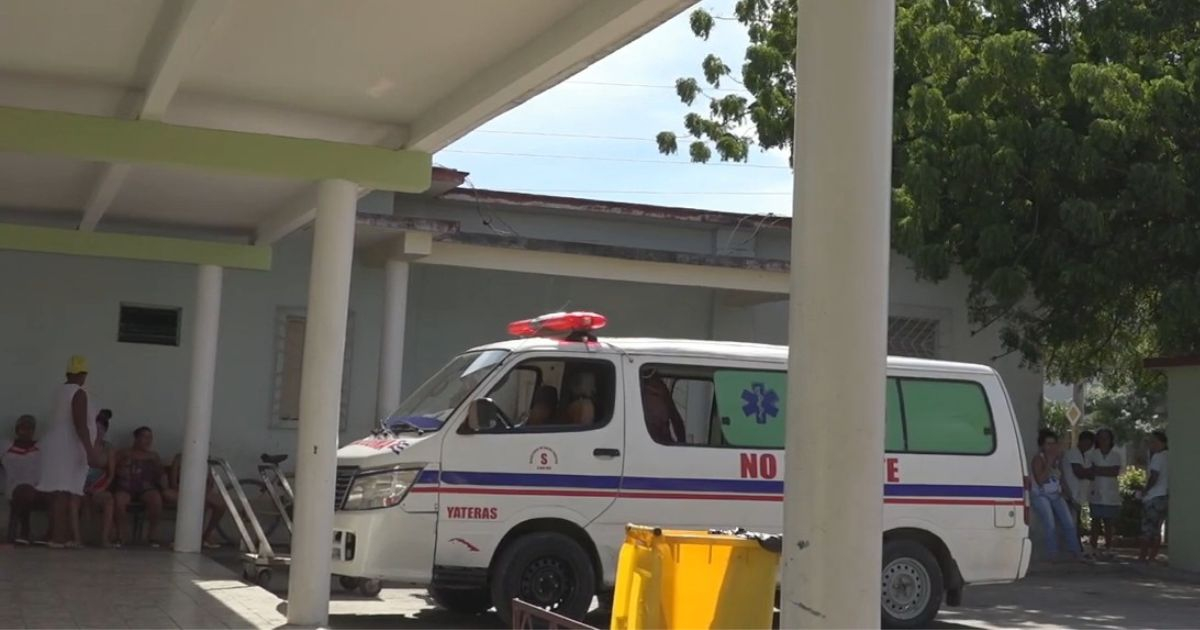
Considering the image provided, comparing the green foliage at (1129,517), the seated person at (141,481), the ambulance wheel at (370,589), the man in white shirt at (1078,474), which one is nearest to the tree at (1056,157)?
the man in white shirt at (1078,474)

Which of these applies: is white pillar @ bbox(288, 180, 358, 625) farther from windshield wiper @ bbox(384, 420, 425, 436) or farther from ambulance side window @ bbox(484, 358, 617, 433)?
ambulance side window @ bbox(484, 358, 617, 433)

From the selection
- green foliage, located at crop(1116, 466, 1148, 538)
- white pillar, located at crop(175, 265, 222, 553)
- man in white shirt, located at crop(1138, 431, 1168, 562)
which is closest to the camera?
white pillar, located at crop(175, 265, 222, 553)

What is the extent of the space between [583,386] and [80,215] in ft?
22.4

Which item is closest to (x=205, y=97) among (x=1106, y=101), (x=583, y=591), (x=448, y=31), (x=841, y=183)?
(x=448, y=31)

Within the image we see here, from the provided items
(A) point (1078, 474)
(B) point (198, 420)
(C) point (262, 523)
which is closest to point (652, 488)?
(B) point (198, 420)

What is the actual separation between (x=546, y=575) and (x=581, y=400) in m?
1.38

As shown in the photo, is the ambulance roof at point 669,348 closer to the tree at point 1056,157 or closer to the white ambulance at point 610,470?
the white ambulance at point 610,470

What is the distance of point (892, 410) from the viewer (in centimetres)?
1216

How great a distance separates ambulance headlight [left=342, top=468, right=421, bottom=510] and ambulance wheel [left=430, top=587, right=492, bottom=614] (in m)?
1.31

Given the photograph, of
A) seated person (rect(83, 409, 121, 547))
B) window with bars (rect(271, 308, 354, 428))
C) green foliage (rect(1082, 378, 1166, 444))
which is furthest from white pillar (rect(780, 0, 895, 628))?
green foliage (rect(1082, 378, 1166, 444))

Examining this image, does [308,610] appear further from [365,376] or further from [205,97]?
[365,376]

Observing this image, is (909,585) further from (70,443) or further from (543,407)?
(70,443)

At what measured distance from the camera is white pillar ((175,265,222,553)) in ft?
48.8

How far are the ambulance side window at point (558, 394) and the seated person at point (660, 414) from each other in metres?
0.29
